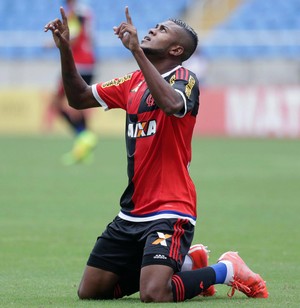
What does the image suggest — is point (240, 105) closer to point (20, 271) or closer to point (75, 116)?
point (75, 116)

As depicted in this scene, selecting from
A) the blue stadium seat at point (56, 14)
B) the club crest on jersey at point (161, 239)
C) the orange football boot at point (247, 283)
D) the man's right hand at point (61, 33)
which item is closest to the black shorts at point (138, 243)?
the club crest on jersey at point (161, 239)

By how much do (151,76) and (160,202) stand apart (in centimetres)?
89

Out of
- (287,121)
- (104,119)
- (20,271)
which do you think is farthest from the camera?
(104,119)

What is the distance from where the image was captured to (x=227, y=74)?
28.2 metres

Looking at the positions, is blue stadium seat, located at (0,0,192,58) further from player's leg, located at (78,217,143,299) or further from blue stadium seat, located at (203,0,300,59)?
player's leg, located at (78,217,143,299)

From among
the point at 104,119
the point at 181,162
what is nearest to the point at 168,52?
the point at 181,162

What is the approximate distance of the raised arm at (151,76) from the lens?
19.8ft

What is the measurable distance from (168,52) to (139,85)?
0.34m

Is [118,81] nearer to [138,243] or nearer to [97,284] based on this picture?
[138,243]

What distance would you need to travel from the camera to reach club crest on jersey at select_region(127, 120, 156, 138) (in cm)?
654

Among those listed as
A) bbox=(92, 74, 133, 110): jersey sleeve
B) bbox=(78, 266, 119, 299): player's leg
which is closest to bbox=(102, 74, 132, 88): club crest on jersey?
bbox=(92, 74, 133, 110): jersey sleeve

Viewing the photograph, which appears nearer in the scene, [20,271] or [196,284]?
[196,284]

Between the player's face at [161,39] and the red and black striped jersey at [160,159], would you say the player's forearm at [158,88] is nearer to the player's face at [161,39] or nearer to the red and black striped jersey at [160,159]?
the red and black striped jersey at [160,159]

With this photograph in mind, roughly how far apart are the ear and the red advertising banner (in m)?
18.4
